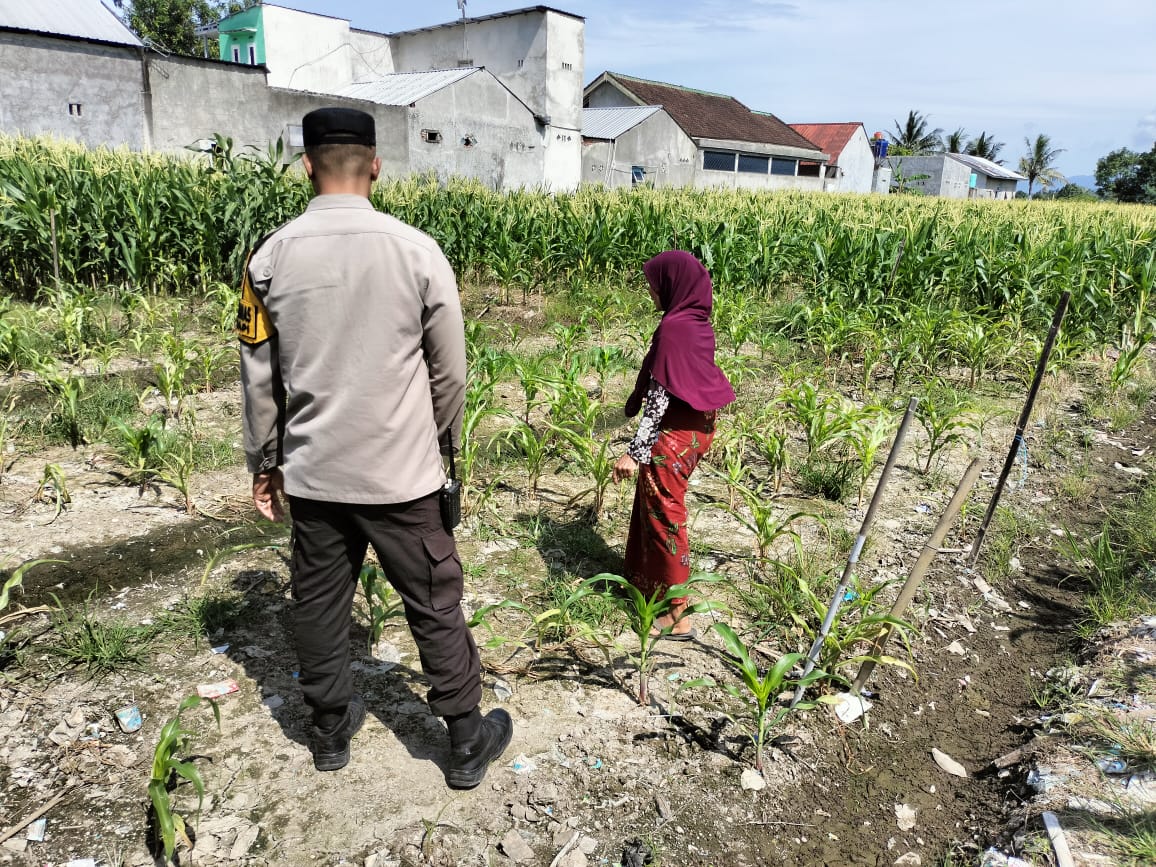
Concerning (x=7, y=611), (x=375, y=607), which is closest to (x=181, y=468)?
(x=7, y=611)

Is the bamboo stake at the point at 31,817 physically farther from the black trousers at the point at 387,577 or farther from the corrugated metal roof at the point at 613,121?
the corrugated metal roof at the point at 613,121

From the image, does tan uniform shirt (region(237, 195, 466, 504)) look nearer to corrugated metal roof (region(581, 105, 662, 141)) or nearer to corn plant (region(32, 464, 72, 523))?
→ corn plant (region(32, 464, 72, 523))

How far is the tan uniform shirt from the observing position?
1939mm

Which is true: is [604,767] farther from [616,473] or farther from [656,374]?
[656,374]

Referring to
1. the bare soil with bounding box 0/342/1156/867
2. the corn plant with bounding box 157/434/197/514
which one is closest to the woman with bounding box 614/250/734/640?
the bare soil with bounding box 0/342/1156/867

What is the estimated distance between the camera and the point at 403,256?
196cm

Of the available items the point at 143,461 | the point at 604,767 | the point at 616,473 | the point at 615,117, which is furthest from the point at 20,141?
the point at 615,117

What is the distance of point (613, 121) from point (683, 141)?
10.0 feet

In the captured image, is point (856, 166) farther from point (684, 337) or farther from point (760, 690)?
point (760, 690)

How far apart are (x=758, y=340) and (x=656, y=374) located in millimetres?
4382

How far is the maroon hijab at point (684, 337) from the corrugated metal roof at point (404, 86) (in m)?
19.6

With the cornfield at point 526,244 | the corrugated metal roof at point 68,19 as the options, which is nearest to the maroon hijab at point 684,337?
the cornfield at point 526,244

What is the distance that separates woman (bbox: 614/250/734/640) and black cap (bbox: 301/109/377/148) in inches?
56.5

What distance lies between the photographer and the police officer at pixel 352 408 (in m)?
1.95
